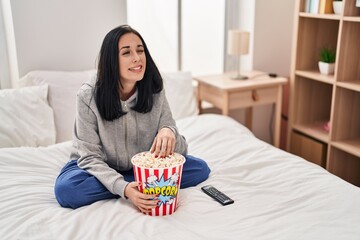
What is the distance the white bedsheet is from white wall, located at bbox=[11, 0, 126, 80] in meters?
0.62

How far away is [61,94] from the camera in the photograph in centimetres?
218

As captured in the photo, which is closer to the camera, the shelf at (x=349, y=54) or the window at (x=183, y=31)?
the shelf at (x=349, y=54)

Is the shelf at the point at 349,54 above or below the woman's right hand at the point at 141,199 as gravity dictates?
above

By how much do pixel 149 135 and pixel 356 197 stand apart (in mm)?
796

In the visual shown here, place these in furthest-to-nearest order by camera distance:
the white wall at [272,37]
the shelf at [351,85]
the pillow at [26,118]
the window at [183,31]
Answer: the white wall at [272,37] < the window at [183,31] < the shelf at [351,85] < the pillow at [26,118]

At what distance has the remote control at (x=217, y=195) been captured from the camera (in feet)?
4.88

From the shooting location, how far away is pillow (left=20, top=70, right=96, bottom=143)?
84.7 inches

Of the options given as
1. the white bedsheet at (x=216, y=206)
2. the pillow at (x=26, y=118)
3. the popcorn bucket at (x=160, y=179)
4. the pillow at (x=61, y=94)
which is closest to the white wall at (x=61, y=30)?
the pillow at (x=61, y=94)

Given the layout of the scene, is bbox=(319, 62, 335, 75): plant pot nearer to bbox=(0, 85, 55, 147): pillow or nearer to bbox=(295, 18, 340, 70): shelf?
bbox=(295, 18, 340, 70): shelf

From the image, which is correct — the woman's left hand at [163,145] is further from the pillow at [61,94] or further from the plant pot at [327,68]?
the plant pot at [327,68]

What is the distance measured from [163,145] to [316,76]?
130 centimetres

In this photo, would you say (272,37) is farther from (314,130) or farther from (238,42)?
(314,130)

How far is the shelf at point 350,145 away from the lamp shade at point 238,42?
2.50ft

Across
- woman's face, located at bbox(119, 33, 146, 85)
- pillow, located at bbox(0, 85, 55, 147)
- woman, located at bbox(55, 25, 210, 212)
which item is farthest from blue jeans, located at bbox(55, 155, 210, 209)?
pillow, located at bbox(0, 85, 55, 147)
